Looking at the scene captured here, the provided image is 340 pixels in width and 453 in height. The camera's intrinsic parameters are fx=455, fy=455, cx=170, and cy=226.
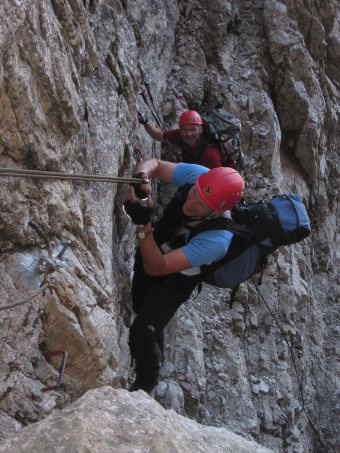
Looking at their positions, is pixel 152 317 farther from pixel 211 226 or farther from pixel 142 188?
pixel 142 188

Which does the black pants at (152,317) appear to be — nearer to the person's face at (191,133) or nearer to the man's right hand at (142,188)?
the man's right hand at (142,188)

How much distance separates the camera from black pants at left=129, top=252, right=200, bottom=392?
4.70m

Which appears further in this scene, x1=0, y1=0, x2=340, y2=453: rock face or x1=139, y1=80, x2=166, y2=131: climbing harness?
x1=139, y1=80, x2=166, y2=131: climbing harness

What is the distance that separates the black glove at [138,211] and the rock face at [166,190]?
26 cm

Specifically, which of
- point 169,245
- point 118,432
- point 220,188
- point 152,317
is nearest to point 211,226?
point 220,188

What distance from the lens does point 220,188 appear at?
4230mm

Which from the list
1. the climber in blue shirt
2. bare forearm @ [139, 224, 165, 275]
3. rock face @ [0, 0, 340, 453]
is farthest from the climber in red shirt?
bare forearm @ [139, 224, 165, 275]

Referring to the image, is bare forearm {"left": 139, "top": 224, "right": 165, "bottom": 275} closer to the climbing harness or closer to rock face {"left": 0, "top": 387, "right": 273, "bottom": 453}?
rock face {"left": 0, "top": 387, "right": 273, "bottom": 453}

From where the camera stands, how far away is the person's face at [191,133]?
6.63 meters

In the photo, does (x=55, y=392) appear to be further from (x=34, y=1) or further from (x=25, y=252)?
(x=34, y=1)

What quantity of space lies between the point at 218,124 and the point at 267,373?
4.53 meters

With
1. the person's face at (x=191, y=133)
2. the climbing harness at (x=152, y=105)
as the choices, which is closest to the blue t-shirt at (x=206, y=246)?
the person's face at (x=191, y=133)

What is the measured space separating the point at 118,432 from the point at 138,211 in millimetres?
2185

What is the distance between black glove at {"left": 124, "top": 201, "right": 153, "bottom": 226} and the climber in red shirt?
266 cm
